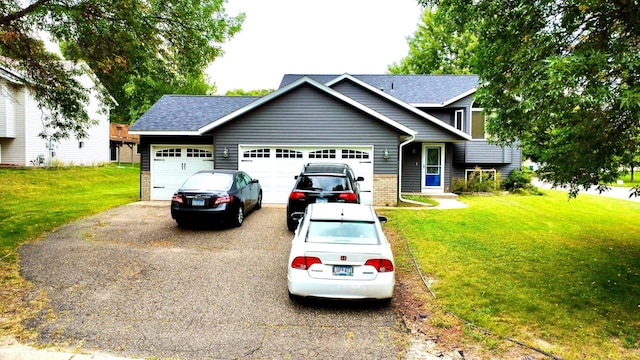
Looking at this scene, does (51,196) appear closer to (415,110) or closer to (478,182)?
(415,110)

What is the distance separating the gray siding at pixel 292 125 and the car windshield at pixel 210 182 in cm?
436

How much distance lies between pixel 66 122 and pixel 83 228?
430 cm

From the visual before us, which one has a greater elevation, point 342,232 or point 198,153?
point 198,153

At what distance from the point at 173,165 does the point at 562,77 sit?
48.9 feet

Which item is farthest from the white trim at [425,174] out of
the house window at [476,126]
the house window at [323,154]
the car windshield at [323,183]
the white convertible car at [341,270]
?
the white convertible car at [341,270]

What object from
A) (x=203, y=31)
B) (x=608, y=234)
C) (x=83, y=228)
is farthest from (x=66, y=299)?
(x=608, y=234)

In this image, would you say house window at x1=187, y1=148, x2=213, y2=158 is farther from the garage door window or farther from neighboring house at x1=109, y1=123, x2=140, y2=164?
neighboring house at x1=109, y1=123, x2=140, y2=164

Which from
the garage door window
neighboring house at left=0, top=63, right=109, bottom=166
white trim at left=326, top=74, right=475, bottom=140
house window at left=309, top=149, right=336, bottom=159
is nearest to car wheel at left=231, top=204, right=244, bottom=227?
house window at left=309, top=149, right=336, bottom=159

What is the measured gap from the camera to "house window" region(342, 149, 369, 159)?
Answer: 51.9ft

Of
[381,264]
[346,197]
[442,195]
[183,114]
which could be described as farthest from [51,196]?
[381,264]

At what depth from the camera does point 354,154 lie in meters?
15.9

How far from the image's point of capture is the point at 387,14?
9.76 meters

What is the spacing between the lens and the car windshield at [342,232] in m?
6.00

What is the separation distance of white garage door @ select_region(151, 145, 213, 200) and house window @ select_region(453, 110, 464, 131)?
12171mm
